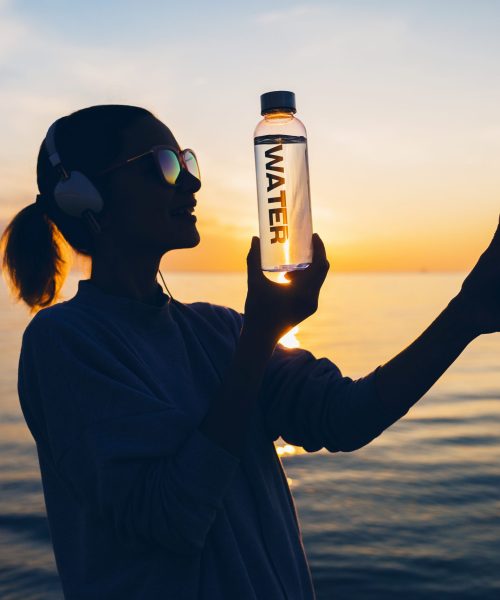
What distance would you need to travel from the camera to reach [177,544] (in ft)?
5.95

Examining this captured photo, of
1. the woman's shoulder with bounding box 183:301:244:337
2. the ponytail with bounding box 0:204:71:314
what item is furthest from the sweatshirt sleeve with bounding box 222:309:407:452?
the ponytail with bounding box 0:204:71:314

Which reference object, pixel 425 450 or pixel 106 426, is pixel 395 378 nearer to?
pixel 106 426

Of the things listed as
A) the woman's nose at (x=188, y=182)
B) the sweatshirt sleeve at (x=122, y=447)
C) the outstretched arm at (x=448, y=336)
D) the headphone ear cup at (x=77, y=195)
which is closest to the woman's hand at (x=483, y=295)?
the outstretched arm at (x=448, y=336)

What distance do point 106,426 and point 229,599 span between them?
658 millimetres

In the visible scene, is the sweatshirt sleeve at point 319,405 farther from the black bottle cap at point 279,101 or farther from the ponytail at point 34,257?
the ponytail at point 34,257

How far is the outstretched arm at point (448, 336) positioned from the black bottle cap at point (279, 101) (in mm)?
757

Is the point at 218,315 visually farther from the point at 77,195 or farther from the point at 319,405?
the point at 77,195

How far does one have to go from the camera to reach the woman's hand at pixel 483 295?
202 cm

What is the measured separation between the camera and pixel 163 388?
208cm

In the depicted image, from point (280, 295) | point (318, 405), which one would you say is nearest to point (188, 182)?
point (280, 295)

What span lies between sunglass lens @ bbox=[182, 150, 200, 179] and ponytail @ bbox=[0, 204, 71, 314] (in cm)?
66

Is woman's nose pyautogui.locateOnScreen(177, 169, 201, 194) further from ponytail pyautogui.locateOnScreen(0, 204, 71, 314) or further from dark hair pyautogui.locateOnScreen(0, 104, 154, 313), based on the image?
ponytail pyautogui.locateOnScreen(0, 204, 71, 314)

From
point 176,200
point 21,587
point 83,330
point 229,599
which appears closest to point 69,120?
point 176,200

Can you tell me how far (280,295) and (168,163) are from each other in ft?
2.46
